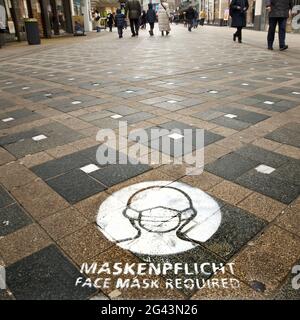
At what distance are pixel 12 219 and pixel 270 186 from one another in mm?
2225

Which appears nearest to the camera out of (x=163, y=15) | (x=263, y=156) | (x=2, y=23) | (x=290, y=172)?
(x=290, y=172)

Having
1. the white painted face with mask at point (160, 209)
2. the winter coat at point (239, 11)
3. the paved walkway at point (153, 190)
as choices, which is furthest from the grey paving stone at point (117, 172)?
the winter coat at point (239, 11)

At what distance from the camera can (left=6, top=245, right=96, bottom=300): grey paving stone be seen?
1.90 m

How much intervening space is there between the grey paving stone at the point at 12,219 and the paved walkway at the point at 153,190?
12 mm

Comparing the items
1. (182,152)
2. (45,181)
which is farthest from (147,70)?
(45,181)

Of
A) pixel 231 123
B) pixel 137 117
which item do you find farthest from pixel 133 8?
pixel 231 123

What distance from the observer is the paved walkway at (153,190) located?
202 cm

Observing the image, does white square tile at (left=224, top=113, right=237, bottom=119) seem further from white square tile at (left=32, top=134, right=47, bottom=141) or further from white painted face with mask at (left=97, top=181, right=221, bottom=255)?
white square tile at (left=32, top=134, right=47, bottom=141)

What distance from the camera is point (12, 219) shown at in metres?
2.60

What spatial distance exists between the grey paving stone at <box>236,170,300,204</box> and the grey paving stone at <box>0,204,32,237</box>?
74.6 inches

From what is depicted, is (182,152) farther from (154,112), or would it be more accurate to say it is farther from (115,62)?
(115,62)

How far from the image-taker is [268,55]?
→ 36.7ft

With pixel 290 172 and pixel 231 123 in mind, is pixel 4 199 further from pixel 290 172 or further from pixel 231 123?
pixel 231 123
